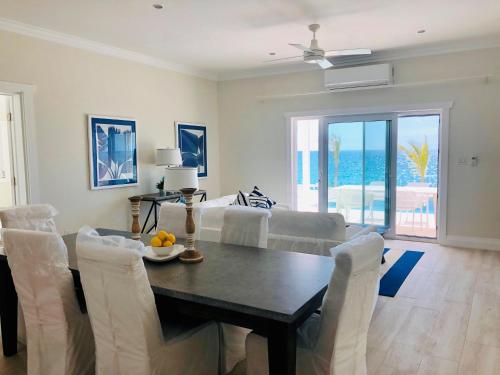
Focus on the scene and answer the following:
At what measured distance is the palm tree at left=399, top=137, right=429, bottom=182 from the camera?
590cm

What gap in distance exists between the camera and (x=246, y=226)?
2771mm

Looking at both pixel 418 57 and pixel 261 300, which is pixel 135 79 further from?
pixel 261 300

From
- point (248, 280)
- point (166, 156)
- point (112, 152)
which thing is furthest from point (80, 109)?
point (248, 280)

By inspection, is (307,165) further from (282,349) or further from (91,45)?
(282,349)

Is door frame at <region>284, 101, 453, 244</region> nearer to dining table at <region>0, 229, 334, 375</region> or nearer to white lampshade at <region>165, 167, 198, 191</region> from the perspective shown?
white lampshade at <region>165, 167, 198, 191</region>

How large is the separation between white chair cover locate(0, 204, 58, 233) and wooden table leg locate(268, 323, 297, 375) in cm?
208

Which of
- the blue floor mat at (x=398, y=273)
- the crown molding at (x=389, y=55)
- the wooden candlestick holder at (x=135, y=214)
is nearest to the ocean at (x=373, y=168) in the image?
the blue floor mat at (x=398, y=273)

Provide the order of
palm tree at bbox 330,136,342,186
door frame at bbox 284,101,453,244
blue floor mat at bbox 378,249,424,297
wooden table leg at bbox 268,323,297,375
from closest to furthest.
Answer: wooden table leg at bbox 268,323,297,375 < blue floor mat at bbox 378,249,424,297 < door frame at bbox 284,101,453,244 < palm tree at bbox 330,136,342,186

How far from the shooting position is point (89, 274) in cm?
186

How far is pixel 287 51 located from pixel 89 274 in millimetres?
4583

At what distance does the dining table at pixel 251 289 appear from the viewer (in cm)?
163

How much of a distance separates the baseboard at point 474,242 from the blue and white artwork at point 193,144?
4.04 metres

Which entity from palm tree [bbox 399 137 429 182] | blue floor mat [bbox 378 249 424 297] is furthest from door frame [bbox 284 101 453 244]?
blue floor mat [bbox 378 249 424 297]

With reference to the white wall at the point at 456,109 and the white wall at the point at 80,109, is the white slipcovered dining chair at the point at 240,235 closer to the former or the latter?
the white wall at the point at 80,109
